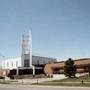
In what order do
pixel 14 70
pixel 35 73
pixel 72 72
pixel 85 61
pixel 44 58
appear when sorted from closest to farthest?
pixel 72 72, pixel 85 61, pixel 35 73, pixel 14 70, pixel 44 58

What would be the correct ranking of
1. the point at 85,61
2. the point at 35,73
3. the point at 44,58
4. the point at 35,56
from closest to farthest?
1. the point at 85,61
2. the point at 35,73
3. the point at 35,56
4. the point at 44,58

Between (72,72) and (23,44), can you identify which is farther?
(23,44)

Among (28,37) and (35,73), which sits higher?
(28,37)

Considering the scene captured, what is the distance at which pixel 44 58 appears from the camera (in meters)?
130

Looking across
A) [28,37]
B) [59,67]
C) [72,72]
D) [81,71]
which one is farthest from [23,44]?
[72,72]

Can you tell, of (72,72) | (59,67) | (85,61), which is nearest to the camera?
(72,72)

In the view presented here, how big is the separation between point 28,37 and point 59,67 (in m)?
19.4

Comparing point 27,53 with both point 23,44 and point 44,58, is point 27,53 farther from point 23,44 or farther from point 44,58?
point 44,58

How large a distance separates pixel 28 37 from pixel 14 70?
15548 millimetres

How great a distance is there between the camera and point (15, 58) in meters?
122

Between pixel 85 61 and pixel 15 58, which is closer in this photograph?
pixel 85 61

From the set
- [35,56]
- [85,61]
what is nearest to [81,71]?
[85,61]

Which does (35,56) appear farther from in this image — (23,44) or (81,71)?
(81,71)

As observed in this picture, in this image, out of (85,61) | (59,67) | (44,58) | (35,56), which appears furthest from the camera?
(44,58)
